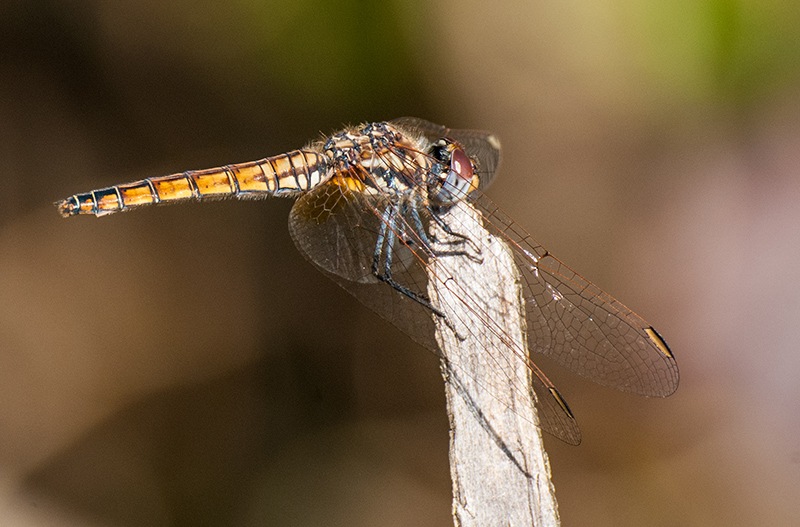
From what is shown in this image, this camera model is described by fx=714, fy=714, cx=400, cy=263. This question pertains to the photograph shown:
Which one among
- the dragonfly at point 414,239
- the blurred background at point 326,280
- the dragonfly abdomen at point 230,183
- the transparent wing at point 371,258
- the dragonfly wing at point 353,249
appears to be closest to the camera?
the transparent wing at point 371,258

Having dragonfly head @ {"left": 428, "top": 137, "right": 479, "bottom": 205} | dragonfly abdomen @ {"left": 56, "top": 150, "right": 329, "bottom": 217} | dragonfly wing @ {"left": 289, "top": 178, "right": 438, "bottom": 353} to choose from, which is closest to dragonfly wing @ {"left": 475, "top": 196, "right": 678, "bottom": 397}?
dragonfly head @ {"left": 428, "top": 137, "right": 479, "bottom": 205}

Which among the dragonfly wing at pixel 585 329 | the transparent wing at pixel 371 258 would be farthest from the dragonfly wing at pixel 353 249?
the dragonfly wing at pixel 585 329

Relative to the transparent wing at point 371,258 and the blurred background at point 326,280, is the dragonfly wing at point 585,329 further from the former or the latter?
the blurred background at point 326,280

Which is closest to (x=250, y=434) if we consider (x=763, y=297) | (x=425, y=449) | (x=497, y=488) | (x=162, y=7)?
(x=425, y=449)

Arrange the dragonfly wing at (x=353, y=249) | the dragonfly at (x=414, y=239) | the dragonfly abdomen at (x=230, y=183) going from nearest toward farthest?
the dragonfly at (x=414, y=239), the dragonfly wing at (x=353, y=249), the dragonfly abdomen at (x=230, y=183)

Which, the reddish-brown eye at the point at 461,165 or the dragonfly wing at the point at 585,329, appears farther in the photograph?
the reddish-brown eye at the point at 461,165

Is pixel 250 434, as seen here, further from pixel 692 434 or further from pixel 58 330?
pixel 692 434

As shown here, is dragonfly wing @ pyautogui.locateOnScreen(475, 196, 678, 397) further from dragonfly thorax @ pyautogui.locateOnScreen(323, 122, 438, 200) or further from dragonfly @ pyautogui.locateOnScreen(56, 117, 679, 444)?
dragonfly thorax @ pyautogui.locateOnScreen(323, 122, 438, 200)

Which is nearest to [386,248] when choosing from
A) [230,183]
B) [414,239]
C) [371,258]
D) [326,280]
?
[371,258]
